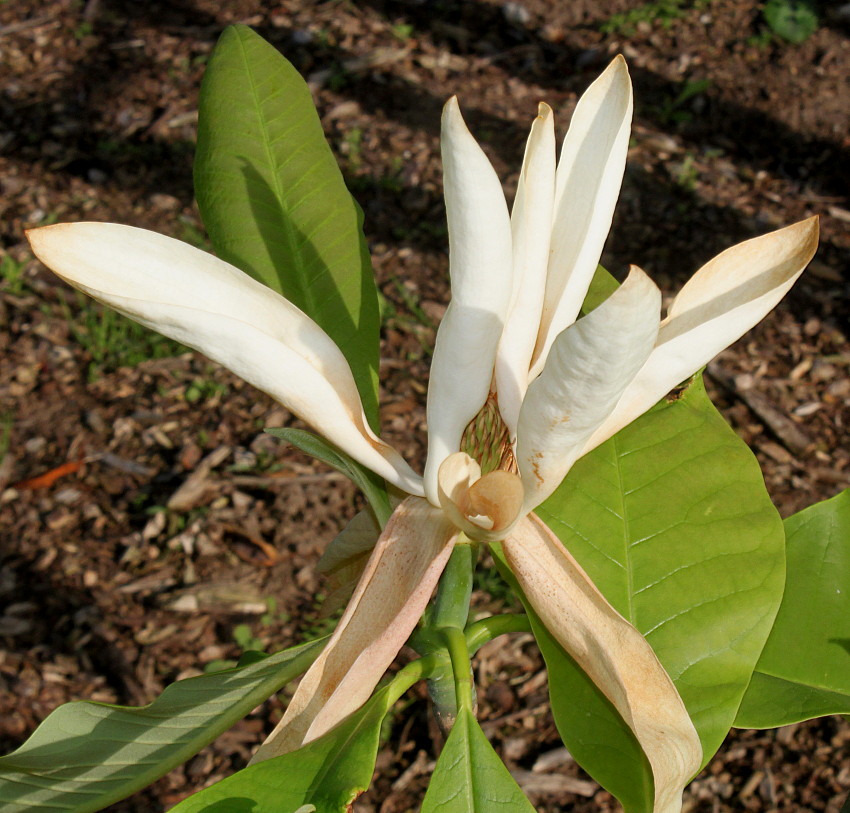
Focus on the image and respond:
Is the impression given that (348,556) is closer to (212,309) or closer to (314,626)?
(212,309)

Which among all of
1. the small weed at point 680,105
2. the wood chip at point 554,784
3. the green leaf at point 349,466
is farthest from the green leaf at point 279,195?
the small weed at point 680,105

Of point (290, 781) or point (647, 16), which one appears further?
point (647, 16)

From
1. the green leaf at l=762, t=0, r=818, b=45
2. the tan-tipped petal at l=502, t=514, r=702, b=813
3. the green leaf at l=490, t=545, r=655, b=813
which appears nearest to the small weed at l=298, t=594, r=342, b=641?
the green leaf at l=490, t=545, r=655, b=813

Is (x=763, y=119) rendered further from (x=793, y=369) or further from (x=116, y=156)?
(x=116, y=156)

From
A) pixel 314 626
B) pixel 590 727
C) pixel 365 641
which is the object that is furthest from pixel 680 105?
pixel 365 641

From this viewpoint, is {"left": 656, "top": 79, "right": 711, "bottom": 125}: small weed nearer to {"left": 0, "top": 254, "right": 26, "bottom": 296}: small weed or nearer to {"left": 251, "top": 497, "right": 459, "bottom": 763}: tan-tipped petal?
{"left": 0, "top": 254, "right": 26, "bottom": 296}: small weed

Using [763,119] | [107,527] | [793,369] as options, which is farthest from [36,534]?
[763,119]
